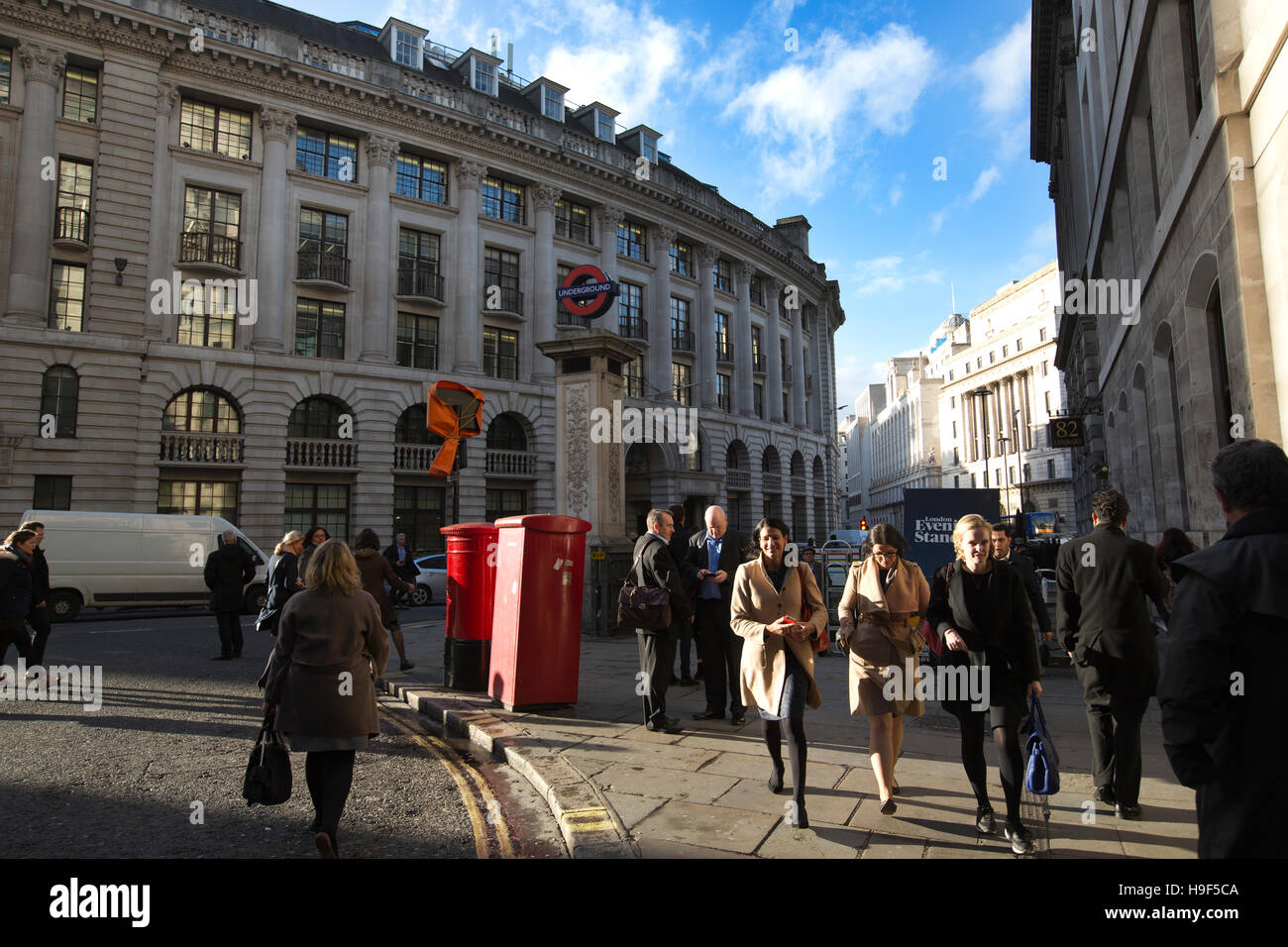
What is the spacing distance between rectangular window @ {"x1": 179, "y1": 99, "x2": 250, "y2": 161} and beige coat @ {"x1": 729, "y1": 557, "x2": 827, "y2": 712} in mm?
27378

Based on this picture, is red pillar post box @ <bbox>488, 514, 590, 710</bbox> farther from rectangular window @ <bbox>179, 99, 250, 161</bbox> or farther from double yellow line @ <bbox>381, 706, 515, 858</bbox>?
rectangular window @ <bbox>179, 99, 250, 161</bbox>

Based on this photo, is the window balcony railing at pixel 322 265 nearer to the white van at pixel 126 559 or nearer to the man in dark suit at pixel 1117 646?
the white van at pixel 126 559

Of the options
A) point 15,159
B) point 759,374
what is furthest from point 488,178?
point 759,374

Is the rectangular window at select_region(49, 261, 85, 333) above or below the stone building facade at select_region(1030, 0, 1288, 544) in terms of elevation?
above

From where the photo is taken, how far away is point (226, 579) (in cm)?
1027

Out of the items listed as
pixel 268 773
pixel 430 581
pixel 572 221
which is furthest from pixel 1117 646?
pixel 572 221

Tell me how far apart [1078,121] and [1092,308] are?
7018 mm

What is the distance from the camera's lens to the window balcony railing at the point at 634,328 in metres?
35.7

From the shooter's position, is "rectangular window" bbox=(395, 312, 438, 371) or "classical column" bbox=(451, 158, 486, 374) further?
"classical column" bbox=(451, 158, 486, 374)

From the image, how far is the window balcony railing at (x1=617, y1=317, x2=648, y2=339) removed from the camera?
117 feet

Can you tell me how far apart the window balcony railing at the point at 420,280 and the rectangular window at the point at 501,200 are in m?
3.85

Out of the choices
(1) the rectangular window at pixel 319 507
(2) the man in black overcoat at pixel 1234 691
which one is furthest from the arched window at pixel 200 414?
(2) the man in black overcoat at pixel 1234 691

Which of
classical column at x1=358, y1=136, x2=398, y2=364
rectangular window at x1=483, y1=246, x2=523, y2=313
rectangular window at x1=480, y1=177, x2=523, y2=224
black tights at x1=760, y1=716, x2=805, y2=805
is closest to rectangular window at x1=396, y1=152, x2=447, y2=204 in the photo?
classical column at x1=358, y1=136, x2=398, y2=364

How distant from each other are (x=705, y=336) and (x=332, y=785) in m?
37.0
